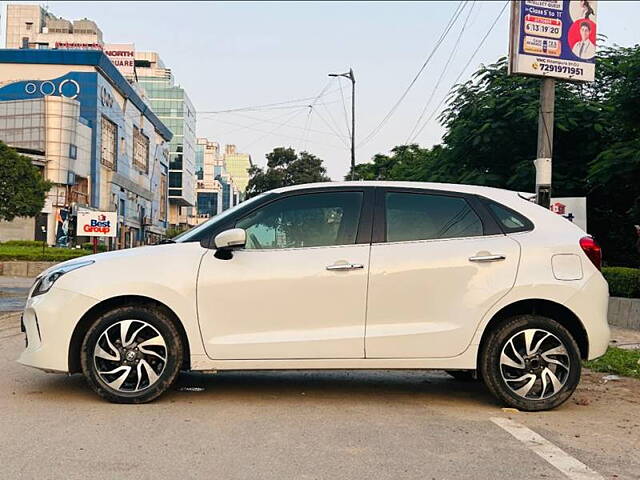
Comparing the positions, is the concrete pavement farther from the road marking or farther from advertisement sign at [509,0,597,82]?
advertisement sign at [509,0,597,82]

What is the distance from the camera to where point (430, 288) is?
19.1 ft

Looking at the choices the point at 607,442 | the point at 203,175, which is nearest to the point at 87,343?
the point at 607,442

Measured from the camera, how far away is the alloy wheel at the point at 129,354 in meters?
5.73

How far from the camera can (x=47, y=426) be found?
5.11 metres

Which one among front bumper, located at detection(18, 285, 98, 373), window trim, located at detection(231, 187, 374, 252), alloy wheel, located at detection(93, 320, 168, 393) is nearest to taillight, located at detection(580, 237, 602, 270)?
window trim, located at detection(231, 187, 374, 252)

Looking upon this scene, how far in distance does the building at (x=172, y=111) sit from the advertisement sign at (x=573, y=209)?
401 feet

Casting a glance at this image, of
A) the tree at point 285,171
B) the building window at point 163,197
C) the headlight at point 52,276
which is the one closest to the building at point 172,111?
the building window at point 163,197

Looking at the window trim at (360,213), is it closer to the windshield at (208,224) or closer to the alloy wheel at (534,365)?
the windshield at (208,224)

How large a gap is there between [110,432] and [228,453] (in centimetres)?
94

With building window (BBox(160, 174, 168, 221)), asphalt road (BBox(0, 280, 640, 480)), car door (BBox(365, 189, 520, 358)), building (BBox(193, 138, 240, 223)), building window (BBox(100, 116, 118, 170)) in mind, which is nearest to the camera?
asphalt road (BBox(0, 280, 640, 480))

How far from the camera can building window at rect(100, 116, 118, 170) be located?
74562 millimetres

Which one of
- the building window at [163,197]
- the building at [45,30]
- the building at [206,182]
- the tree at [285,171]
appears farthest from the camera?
the building at [206,182]

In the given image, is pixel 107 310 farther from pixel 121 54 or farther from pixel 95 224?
pixel 121 54

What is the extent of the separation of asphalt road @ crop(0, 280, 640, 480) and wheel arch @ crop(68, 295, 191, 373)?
0.35 metres
